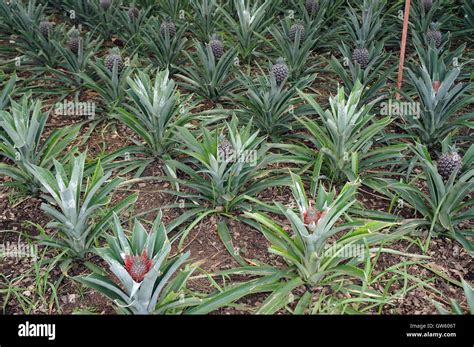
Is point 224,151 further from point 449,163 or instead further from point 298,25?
point 298,25

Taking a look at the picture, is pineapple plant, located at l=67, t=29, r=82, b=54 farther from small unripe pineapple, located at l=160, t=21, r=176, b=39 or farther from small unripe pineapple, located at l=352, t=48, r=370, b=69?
small unripe pineapple, located at l=352, t=48, r=370, b=69

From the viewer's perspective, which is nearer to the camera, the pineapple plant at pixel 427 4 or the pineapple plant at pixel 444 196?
the pineapple plant at pixel 444 196

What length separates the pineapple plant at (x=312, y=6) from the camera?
438 centimetres

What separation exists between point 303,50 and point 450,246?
5.88 ft

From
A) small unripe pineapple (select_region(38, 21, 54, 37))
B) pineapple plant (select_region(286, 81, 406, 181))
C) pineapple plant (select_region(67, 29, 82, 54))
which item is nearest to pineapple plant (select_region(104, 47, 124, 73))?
pineapple plant (select_region(67, 29, 82, 54))

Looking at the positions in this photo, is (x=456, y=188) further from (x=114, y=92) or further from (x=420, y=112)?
(x=114, y=92)

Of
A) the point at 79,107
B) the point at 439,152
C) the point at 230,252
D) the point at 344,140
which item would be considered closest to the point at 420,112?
the point at 439,152

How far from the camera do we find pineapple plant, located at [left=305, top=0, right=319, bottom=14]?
4.38 metres

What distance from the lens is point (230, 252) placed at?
109 inches

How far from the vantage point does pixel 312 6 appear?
14.4 ft

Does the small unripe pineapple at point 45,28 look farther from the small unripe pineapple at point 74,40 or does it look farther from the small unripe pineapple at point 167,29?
the small unripe pineapple at point 167,29

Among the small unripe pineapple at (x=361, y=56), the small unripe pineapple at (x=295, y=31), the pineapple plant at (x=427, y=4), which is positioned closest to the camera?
the small unripe pineapple at (x=361, y=56)

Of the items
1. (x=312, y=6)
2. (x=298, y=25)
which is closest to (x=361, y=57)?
(x=298, y=25)

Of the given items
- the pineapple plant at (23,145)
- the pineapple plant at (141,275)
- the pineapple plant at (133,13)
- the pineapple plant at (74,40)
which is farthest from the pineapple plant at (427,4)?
the pineapple plant at (141,275)
